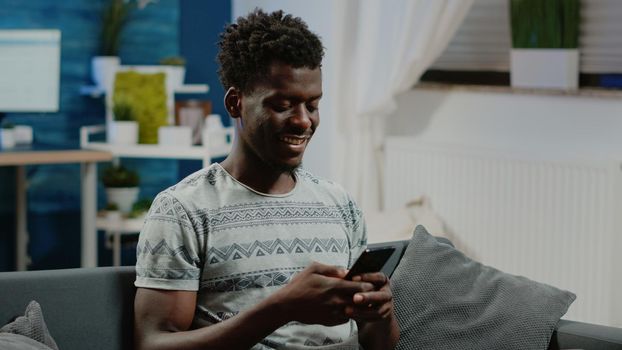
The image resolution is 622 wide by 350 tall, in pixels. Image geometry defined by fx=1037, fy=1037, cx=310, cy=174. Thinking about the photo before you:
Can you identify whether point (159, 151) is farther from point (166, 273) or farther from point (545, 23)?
point (166, 273)

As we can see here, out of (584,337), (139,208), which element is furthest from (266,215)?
(139,208)

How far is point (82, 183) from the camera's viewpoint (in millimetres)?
4531

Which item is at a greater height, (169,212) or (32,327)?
(169,212)

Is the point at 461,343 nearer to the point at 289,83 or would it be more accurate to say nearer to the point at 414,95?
the point at 289,83

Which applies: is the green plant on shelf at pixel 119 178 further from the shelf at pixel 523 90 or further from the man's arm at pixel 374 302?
the man's arm at pixel 374 302

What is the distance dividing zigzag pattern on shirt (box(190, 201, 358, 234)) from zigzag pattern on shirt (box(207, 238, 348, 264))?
0.11 ft

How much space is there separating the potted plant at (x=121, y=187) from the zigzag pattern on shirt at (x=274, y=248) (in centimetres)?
296

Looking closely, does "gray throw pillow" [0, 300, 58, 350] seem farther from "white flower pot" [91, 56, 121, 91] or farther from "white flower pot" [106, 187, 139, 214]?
"white flower pot" [91, 56, 121, 91]

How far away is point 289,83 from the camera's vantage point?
1814 millimetres

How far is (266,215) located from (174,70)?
10.2 ft

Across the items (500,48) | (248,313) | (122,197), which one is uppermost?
(500,48)

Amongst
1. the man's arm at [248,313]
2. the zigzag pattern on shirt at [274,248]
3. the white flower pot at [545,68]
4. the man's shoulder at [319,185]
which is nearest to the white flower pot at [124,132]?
the white flower pot at [545,68]

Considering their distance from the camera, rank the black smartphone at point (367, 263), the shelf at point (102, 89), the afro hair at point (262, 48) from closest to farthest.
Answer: the black smartphone at point (367, 263) → the afro hair at point (262, 48) → the shelf at point (102, 89)

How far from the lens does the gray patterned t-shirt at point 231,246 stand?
175 cm
